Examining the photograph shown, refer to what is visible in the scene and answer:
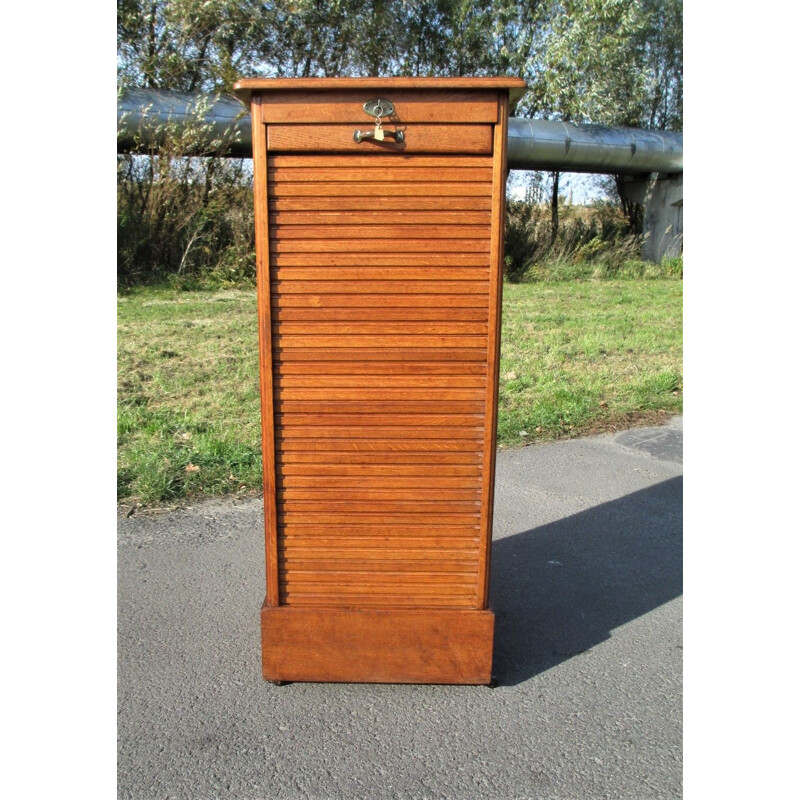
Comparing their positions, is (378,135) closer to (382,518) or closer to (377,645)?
(382,518)

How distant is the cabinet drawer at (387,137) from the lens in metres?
2.46

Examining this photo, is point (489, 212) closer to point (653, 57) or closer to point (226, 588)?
point (226, 588)

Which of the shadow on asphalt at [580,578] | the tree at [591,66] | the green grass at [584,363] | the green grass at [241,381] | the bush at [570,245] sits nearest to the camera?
the shadow on asphalt at [580,578]

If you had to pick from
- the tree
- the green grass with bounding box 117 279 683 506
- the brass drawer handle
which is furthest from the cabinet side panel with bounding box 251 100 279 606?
the tree

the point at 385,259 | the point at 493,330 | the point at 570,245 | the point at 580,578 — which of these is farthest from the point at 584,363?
the point at 570,245

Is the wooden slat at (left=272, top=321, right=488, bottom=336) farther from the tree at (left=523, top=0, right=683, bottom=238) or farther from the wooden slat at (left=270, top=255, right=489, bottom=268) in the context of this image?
the tree at (left=523, top=0, right=683, bottom=238)

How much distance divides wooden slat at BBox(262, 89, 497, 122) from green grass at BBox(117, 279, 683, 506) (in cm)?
254

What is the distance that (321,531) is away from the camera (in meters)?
2.72

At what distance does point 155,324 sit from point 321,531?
245 inches

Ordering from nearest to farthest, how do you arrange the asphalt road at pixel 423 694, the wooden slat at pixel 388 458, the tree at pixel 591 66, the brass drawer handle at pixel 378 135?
1. the asphalt road at pixel 423 694
2. the brass drawer handle at pixel 378 135
3. the wooden slat at pixel 388 458
4. the tree at pixel 591 66

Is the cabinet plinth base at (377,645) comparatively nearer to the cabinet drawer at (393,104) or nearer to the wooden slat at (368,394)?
the wooden slat at (368,394)

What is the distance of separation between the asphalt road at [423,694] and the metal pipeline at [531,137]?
26.7 feet

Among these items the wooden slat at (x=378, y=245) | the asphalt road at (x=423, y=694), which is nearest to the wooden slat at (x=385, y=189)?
the wooden slat at (x=378, y=245)

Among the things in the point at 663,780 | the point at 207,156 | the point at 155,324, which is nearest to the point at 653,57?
the point at 207,156
